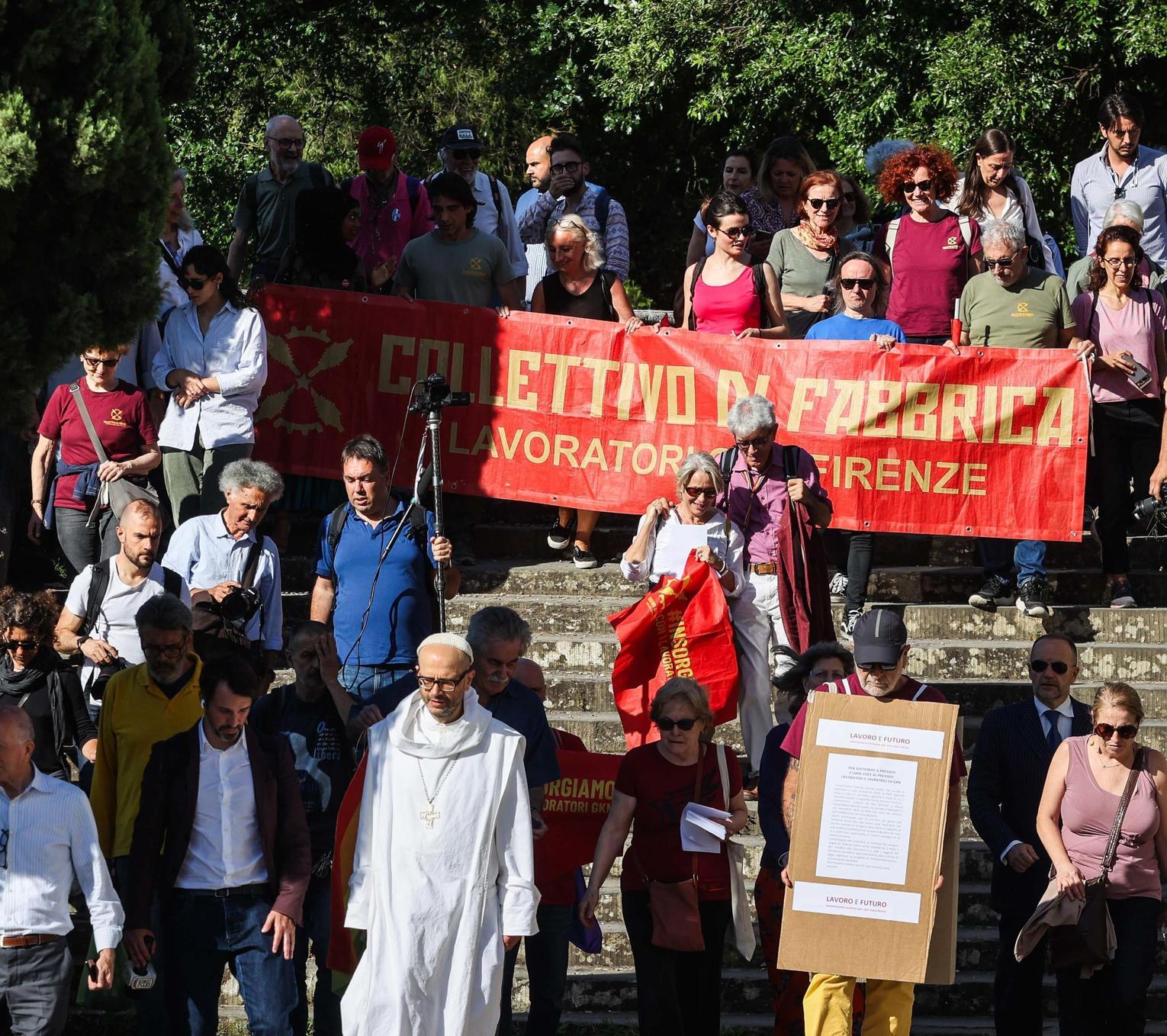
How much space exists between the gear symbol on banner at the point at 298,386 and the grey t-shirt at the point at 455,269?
563mm

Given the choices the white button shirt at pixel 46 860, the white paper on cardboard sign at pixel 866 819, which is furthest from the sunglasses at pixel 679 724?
the white button shirt at pixel 46 860

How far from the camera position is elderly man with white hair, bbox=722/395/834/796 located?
9.66 m

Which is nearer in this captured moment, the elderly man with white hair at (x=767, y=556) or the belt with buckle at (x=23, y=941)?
the belt with buckle at (x=23, y=941)

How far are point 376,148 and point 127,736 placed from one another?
235 inches

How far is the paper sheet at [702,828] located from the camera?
7.87 metres

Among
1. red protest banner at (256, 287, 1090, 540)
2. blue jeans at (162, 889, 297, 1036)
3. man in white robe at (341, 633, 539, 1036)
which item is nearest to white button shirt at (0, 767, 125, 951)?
blue jeans at (162, 889, 297, 1036)

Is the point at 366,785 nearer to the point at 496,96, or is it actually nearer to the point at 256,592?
the point at 256,592

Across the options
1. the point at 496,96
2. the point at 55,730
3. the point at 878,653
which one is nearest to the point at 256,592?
the point at 55,730

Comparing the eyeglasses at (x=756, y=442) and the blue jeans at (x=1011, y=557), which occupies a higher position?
the eyeglasses at (x=756, y=442)

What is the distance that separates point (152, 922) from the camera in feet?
24.9

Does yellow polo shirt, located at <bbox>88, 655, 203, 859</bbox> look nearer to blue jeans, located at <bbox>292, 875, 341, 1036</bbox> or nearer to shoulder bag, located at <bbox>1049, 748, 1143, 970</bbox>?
blue jeans, located at <bbox>292, 875, 341, 1036</bbox>

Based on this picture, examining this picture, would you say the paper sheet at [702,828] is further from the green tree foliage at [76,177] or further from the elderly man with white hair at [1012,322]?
the elderly man with white hair at [1012,322]

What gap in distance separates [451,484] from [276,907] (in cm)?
505

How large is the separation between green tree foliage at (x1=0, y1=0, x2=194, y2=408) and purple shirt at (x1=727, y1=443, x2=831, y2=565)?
3.48 m
